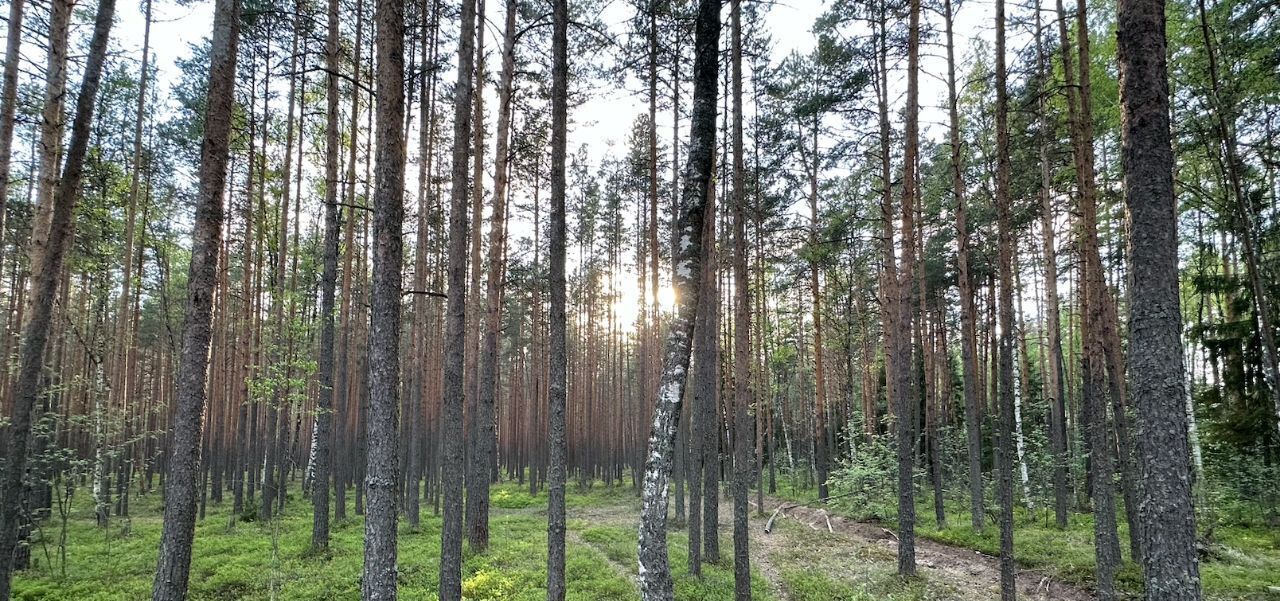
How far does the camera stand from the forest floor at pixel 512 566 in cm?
959

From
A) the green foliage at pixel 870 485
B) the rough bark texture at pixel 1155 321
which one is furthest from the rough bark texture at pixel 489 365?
the green foliage at pixel 870 485

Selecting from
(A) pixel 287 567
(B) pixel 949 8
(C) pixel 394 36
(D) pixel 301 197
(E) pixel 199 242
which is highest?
(B) pixel 949 8

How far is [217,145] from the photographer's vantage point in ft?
20.1

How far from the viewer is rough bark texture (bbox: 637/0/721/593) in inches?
229

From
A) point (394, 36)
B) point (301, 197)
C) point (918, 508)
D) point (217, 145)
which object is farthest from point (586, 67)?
point (918, 508)

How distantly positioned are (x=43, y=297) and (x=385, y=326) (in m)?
5.53

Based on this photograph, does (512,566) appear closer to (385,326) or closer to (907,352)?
(385,326)

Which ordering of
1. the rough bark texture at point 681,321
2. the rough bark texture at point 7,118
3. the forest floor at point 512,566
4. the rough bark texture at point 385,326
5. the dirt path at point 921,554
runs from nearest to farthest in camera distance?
1. the rough bark texture at point 385,326
2. the rough bark texture at point 681,321
3. the rough bark texture at point 7,118
4. the forest floor at point 512,566
5. the dirt path at point 921,554

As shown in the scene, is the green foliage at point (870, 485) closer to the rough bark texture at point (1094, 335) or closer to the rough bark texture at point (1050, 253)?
the rough bark texture at point (1050, 253)

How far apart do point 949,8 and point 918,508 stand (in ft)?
53.8

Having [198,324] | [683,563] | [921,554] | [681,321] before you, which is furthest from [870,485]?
[198,324]

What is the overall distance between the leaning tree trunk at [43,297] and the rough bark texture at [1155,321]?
11354 millimetres

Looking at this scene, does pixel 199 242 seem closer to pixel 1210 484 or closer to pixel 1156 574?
pixel 1156 574

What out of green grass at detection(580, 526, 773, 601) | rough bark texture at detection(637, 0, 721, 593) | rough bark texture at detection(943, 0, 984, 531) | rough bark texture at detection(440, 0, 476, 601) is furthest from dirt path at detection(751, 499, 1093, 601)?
rough bark texture at detection(440, 0, 476, 601)
